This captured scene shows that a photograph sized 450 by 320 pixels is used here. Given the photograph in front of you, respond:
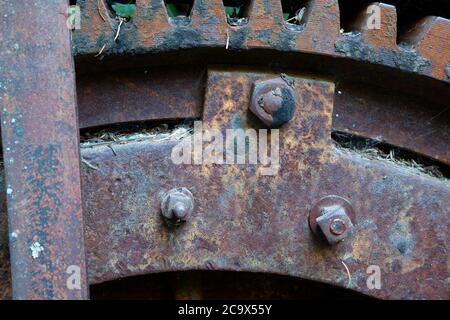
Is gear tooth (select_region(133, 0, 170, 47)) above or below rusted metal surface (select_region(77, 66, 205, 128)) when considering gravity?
Answer: above

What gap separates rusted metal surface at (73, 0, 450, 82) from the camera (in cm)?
147

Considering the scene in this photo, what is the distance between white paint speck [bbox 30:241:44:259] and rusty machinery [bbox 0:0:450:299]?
0.38 m

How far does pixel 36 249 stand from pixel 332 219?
0.66 m

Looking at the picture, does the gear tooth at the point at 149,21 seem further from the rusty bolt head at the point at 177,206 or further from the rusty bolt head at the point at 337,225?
the rusty bolt head at the point at 337,225

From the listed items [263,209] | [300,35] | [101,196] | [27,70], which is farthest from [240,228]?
[27,70]

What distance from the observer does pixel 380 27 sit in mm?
1551

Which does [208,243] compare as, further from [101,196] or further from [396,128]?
[396,128]

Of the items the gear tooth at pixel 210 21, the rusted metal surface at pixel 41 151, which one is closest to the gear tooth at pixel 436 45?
the gear tooth at pixel 210 21

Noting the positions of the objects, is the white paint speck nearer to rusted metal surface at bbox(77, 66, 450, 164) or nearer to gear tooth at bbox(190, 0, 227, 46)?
rusted metal surface at bbox(77, 66, 450, 164)

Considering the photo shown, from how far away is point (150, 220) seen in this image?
1.53 meters

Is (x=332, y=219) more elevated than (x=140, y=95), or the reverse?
(x=140, y=95)

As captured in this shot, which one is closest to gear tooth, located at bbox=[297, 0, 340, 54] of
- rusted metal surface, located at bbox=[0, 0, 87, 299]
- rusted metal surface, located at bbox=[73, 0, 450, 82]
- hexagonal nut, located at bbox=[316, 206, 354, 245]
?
rusted metal surface, located at bbox=[73, 0, 450, 82]

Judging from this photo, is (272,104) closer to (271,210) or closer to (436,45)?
(271,210)

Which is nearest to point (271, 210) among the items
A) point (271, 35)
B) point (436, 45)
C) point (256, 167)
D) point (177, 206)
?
point (256, 167)
